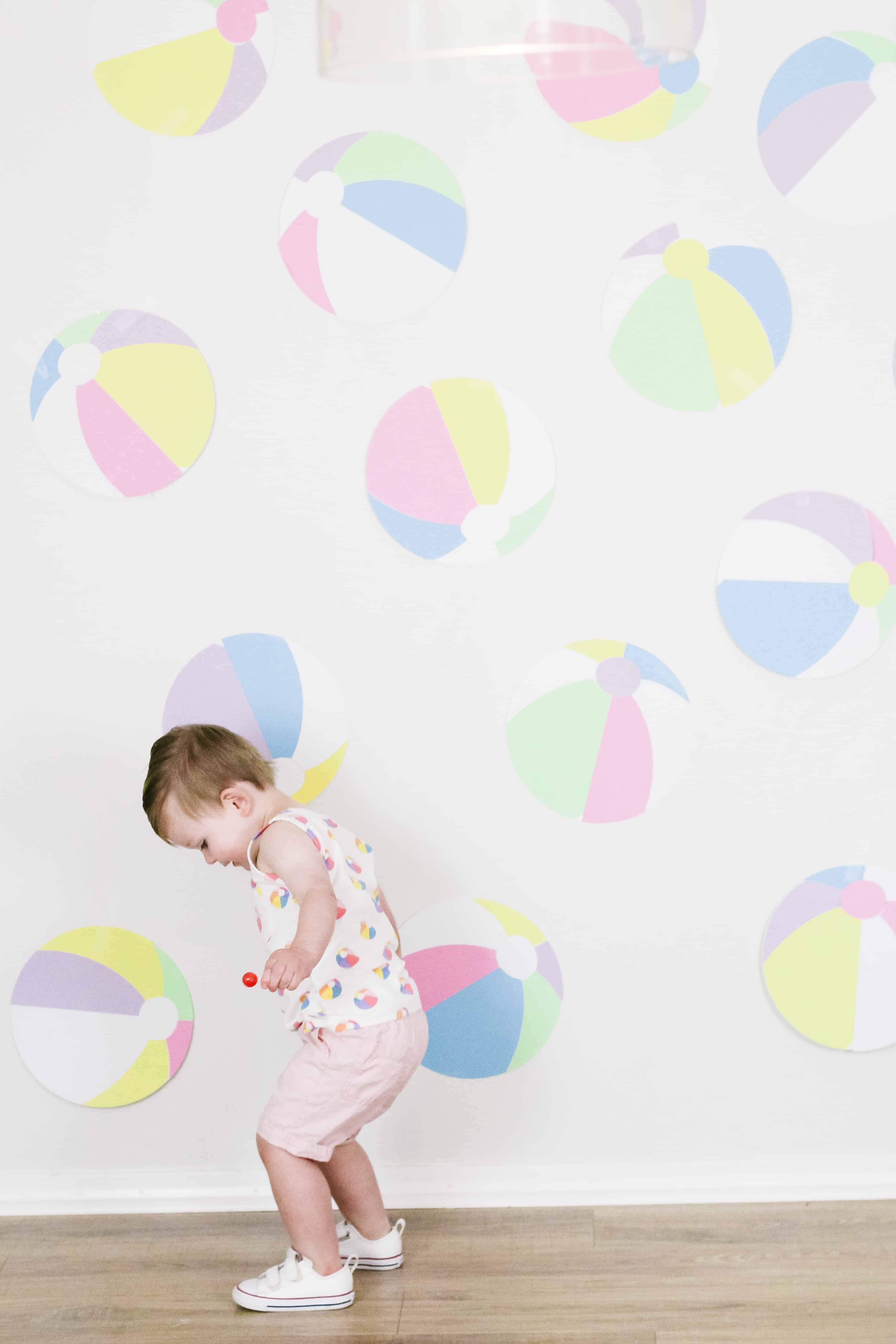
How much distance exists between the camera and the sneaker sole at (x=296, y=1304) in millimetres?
1387

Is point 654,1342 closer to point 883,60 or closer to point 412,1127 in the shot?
point 412,1127

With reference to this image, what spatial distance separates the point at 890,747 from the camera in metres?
1.60

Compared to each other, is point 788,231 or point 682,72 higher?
point 682,72

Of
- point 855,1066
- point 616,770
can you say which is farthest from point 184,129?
point 855,1066

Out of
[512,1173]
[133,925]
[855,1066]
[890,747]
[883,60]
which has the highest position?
[883,60]

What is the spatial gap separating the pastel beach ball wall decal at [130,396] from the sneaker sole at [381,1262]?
103 cm

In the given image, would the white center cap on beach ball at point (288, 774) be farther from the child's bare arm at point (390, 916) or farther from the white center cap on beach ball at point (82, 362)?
the white center cap on beach ball at point (82, 362)

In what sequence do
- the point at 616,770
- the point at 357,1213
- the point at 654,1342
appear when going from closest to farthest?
the point at 654,1342, the point at 357,1213, the point at 616,770

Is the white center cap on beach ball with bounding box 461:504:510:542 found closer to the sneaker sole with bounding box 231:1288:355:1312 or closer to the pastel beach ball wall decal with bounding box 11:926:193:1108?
the pastel beach ball wall decal with bounding box 11:926:193:1108

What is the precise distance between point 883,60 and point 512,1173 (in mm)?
1554

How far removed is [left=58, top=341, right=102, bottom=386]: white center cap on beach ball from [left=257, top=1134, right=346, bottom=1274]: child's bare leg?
1014mm

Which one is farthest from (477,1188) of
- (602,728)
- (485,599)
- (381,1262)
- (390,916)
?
(485,599)

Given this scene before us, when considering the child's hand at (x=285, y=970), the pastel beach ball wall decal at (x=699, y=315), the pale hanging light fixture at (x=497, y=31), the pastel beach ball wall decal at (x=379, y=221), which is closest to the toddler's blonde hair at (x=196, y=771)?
the child's hand at (x=285, y=970)

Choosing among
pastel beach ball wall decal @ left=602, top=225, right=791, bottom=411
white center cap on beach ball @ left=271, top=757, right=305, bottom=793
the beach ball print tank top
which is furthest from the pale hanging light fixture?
white center cap on beach ball @ left=271, top=757, right=305, bottom=793
